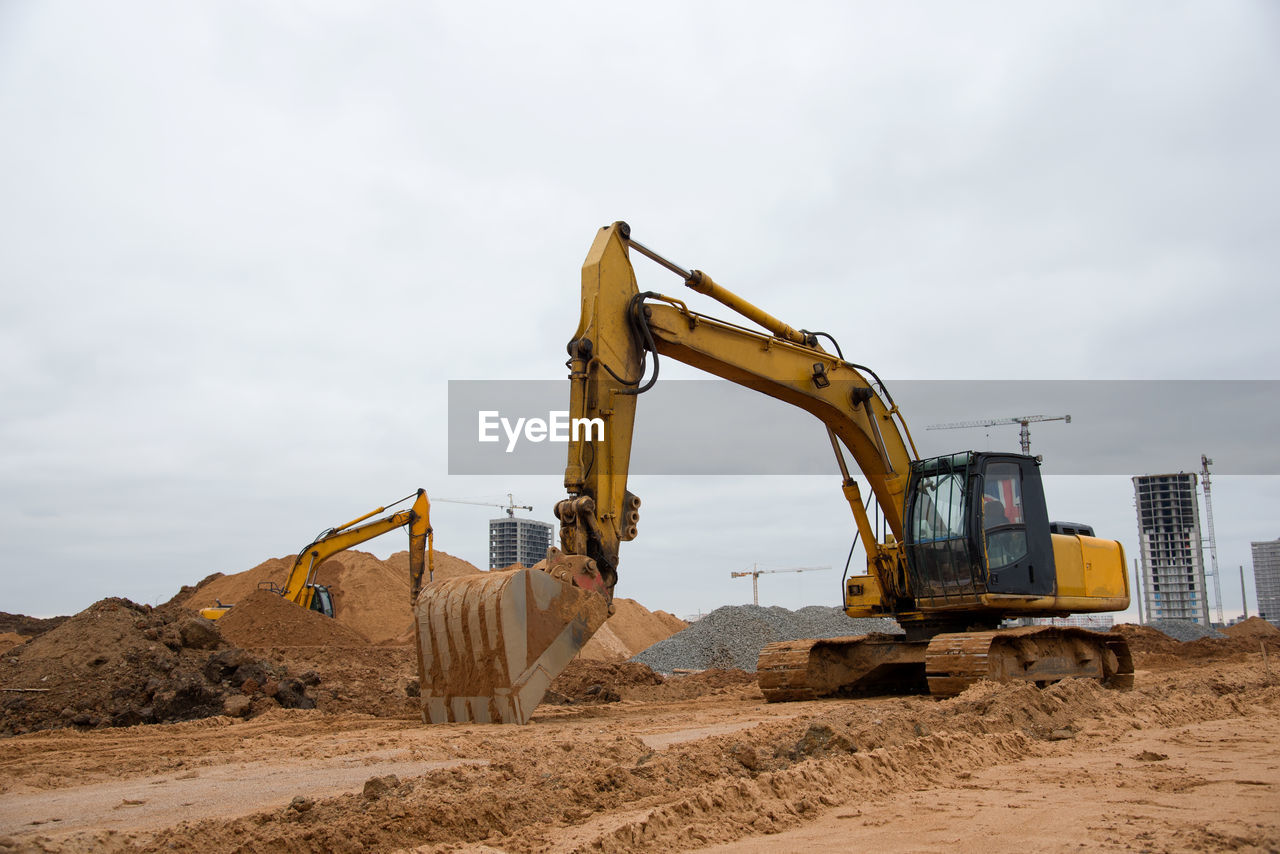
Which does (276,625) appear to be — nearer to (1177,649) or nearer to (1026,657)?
(1026,657)

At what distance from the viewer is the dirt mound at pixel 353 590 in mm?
34844

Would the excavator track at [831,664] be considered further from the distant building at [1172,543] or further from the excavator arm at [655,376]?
the distant building at [1172,543]

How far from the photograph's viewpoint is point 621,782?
5438mm

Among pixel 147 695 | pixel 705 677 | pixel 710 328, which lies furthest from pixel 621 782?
pixel 705 677

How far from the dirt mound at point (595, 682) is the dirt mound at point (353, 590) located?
768 inches

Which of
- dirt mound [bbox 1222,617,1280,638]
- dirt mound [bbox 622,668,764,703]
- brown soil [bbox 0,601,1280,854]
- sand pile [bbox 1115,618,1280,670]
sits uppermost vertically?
brown soil [bbox 0,601,1280,854]

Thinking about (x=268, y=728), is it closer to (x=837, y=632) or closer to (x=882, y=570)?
(x=882, y=570)

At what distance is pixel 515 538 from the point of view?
54.4 m

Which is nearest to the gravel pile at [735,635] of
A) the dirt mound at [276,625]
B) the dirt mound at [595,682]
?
the dirt mound at [595,682]

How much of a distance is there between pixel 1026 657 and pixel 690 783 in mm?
6417

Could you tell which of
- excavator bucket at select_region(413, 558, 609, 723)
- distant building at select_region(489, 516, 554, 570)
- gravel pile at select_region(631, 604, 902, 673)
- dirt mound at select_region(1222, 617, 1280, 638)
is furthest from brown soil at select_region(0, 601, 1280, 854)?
distant building at select_region(489, 516, 554, 570)

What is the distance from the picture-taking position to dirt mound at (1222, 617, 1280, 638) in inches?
1067

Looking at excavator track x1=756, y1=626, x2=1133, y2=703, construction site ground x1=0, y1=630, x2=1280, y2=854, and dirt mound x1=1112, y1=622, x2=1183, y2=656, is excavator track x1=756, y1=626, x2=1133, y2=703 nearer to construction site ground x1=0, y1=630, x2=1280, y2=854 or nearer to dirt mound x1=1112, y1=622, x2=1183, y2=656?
construction site ground x1=0, y1=630, x2=1280, y2=854

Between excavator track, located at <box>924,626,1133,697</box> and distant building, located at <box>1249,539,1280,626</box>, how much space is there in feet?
217
